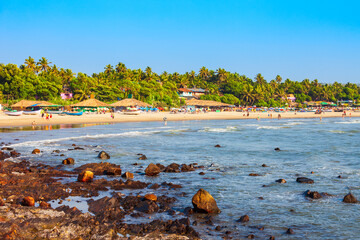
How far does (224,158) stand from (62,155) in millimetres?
9671

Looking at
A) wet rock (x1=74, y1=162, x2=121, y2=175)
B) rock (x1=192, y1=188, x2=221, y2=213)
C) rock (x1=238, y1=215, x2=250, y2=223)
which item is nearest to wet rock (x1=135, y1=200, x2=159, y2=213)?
rock (x1=192, y1=188, x2=221, y2=213)

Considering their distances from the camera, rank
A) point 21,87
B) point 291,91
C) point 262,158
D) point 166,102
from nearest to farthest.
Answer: point 262,158, point 21,87, point 166,102, point 291,91

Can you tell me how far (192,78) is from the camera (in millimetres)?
147875

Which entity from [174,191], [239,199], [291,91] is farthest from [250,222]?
[291,91]

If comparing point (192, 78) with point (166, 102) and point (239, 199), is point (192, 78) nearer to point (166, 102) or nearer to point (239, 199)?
point (166, 102)

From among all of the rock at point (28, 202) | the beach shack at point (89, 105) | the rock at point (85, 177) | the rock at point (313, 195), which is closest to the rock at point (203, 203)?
the rock at point (313, 195)

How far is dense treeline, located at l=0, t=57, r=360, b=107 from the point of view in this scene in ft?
267

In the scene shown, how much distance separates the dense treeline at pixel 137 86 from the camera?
81.3 metres

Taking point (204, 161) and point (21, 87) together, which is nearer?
point (204, 161)

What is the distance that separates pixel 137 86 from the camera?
95750mm

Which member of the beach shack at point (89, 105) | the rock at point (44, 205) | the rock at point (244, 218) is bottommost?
the rock at point (244, 218)

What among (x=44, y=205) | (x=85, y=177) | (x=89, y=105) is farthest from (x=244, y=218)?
(x=89, y=105)

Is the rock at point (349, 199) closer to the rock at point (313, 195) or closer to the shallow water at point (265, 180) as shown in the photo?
the shallow water at point (265, 180)

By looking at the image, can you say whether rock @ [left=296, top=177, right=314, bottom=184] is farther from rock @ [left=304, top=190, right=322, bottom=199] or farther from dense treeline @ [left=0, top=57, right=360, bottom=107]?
dense treeline @ [left=0, top=57, right=360, bottom=107]
